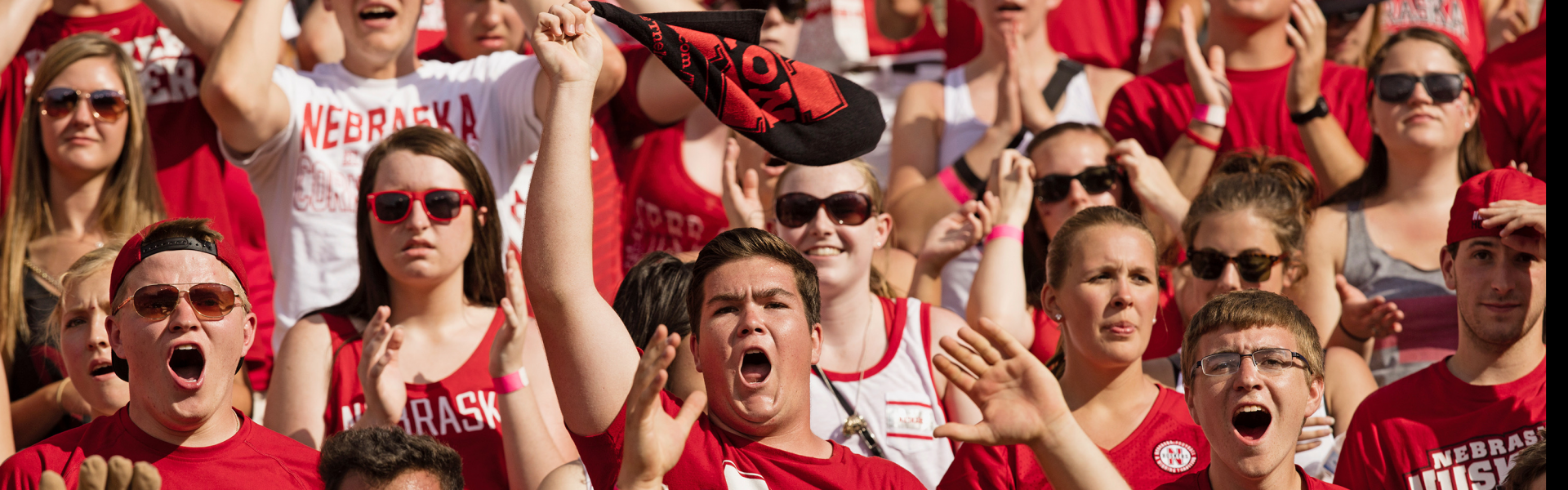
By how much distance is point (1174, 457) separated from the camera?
12.6 ft

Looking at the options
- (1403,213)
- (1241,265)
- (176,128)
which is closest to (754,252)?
(1241,265)

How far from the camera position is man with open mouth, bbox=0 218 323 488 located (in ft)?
10.6

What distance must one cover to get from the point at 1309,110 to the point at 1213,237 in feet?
3.65

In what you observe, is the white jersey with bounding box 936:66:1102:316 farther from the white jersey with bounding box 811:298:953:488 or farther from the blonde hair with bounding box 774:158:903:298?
the white jersey with bounding box 811:298:953:488

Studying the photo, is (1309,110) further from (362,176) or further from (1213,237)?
(362,176)

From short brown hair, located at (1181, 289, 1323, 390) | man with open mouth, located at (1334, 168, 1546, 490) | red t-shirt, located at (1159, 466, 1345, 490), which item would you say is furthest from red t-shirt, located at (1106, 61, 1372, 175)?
red t-shirt, located at (1159, 466, 1345, 490)

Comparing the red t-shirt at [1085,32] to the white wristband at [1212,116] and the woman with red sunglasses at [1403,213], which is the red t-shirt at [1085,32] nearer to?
the white wristband at [1212,116]

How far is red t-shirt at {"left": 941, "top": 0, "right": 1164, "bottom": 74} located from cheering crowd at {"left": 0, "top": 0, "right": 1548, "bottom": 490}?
32mm

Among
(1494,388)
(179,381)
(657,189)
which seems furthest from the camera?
(657,189)

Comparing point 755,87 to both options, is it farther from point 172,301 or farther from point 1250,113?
point 1250,113

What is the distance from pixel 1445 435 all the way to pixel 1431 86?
1.67 m

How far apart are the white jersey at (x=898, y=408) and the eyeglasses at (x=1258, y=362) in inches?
42.1

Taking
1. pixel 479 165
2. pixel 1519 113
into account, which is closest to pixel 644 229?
pixel 479 165

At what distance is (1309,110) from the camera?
5.51 m
